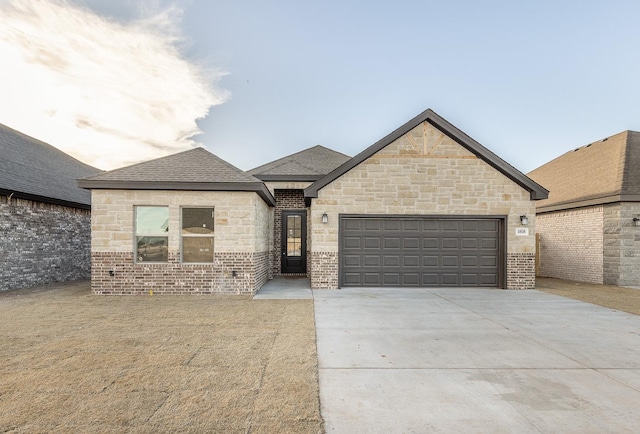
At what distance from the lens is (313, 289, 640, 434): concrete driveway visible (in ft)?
10.1

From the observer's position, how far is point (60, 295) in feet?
31.4

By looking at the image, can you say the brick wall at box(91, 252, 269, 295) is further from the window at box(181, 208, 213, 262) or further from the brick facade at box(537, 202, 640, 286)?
the brick facade at box(537, 202, 640, 286)

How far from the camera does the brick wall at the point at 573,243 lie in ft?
43.4

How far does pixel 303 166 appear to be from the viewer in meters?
14.6

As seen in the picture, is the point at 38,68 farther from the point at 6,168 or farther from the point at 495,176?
the point at 495,176

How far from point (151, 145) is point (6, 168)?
1021 cm

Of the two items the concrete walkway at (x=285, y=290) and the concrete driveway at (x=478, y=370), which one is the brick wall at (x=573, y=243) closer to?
the concrete driveway at (x=478, y=370)

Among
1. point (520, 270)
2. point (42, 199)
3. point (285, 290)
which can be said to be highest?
point (42, 199)

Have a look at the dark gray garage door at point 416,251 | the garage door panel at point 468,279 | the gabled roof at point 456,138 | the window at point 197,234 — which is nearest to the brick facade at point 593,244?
the gabled roof at point 456,138

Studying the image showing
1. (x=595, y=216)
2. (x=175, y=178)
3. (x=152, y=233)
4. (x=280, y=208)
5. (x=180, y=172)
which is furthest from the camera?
(x=280, y=208)

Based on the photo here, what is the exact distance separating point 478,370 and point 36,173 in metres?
16.5

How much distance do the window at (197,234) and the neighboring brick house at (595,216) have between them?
15.1 metres

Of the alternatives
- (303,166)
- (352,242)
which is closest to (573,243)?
(352,242)

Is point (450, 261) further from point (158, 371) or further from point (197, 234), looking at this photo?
point (158, 371)
